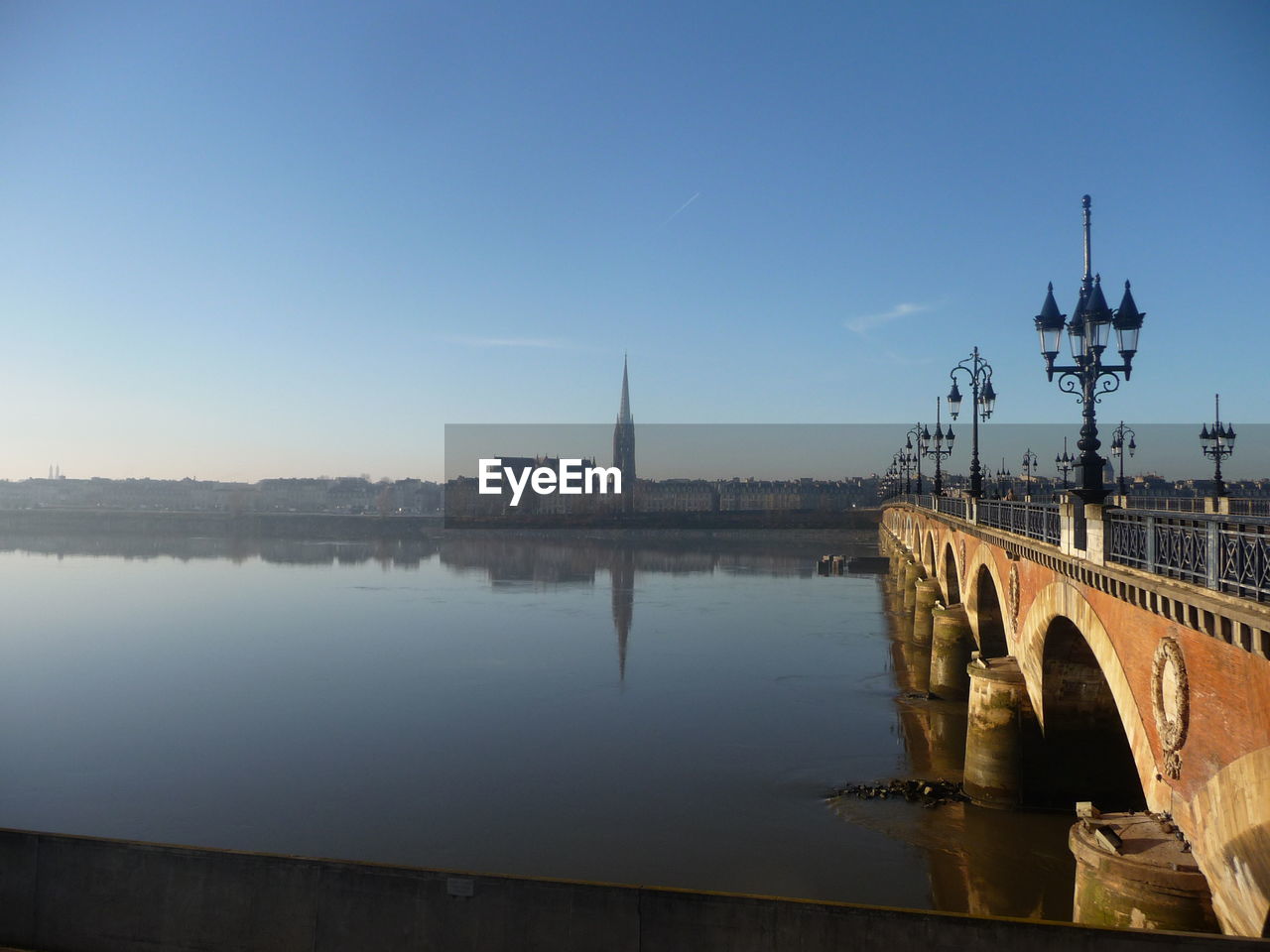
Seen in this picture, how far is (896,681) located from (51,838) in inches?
919

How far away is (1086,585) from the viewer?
11.0m

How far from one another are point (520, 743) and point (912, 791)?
847 centimetres

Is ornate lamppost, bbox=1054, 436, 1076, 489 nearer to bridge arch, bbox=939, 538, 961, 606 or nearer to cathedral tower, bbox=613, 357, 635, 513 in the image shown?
bridge arch, bbox=939, 538, 961, 606

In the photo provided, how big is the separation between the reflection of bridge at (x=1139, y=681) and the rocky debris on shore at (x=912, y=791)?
68cm

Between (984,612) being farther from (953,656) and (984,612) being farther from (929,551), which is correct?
(929,551)

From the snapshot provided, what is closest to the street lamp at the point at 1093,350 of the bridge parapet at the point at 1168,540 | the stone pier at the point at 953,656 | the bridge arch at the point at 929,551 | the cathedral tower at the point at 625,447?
the bridge parapet at the point at 1168,540

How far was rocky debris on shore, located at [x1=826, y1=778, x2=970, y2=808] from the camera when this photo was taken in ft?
54.2

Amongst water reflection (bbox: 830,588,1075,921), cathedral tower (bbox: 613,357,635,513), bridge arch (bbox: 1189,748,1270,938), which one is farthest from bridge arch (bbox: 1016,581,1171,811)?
cathedral tower (bbox: 613,357,635,513)

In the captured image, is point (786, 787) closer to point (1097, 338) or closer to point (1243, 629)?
point (1097, 338)

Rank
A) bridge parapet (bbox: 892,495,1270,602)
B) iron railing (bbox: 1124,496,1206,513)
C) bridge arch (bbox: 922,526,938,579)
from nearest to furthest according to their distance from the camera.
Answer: bridge parapet (bbox: 892,495,1270,602) → iron railing (bbox: 1124,496,1206,513) → bridge arch (bbox: 922,526,938,579)

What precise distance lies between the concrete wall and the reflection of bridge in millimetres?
1488

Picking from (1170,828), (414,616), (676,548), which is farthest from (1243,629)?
(676,548)

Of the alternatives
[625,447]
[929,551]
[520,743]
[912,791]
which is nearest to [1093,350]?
[912,791]

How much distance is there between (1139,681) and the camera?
9391mm
